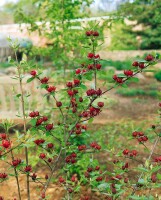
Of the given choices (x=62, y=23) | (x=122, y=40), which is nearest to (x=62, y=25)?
(x=62, y=23)

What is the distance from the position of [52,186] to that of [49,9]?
2.11m

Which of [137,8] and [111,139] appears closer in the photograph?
[137,8]

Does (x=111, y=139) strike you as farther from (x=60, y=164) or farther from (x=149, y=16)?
(x=149, y=16)

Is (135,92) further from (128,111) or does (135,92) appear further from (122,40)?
(122,40)

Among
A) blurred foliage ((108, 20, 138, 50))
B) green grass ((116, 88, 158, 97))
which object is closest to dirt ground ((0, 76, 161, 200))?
green grass ((116, 88, 158, 97))

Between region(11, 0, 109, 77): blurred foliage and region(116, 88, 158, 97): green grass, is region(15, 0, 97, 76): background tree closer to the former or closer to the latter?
region(11, 0, 109, 77): blurred foliage

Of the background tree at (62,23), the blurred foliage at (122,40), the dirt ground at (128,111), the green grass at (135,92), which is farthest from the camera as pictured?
the blurred foliage at (122,40)

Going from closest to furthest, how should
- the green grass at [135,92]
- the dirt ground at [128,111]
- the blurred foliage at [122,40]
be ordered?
the dirt ground at [128,111] < the green grass at [135,92] < the blurred foliage at [122,40]

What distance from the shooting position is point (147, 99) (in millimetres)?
8344

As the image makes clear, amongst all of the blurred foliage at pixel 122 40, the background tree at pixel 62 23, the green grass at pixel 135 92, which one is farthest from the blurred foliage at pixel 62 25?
the blurred foliage at pixel 122 40

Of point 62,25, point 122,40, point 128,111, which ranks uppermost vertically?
point 62,25

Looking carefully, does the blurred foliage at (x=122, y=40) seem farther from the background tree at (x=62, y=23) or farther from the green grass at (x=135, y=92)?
the background tree at (x=62, y=23)

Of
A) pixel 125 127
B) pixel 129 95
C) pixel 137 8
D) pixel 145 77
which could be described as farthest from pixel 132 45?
pixel 137 8

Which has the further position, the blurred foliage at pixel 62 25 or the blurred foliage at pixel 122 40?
the blurred foliage at pixel 122 40
